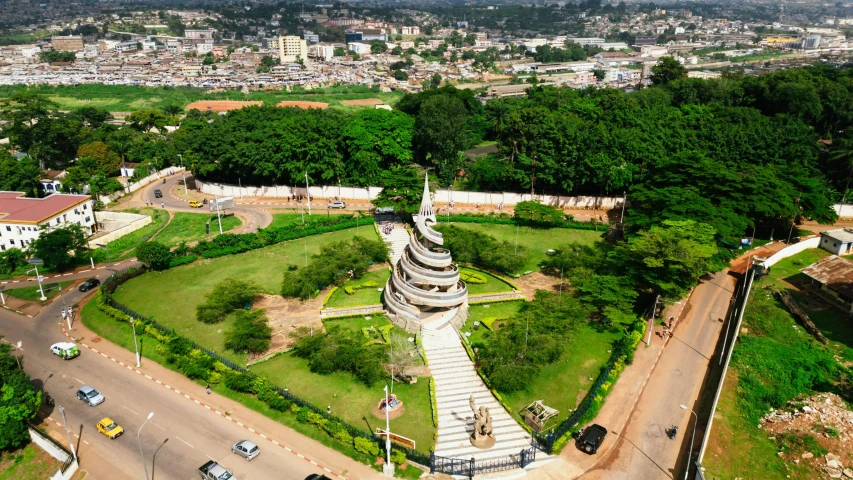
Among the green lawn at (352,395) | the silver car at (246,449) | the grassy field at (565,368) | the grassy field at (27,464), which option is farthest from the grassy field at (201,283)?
the grassy field at (565,368)

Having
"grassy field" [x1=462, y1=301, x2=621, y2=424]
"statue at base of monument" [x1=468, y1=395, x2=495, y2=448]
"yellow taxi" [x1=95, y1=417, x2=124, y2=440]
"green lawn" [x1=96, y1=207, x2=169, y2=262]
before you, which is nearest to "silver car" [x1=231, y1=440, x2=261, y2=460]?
"yellow taxi" [x1=95, y1=417, x2=124, y2=440]

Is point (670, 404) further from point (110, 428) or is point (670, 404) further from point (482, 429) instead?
point (110, 428)

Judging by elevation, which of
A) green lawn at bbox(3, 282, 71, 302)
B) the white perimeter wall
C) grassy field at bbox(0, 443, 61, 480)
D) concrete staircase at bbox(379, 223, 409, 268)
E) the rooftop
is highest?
the rooftop

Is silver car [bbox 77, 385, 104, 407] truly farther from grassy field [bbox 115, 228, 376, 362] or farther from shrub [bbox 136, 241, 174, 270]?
shrub [bbox 136, 241, 174, 270]

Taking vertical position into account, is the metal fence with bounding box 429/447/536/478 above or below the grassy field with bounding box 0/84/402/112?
below

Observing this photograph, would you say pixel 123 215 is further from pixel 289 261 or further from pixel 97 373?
pixel 97 373

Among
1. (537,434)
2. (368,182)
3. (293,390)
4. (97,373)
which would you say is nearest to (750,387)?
(537,434)
